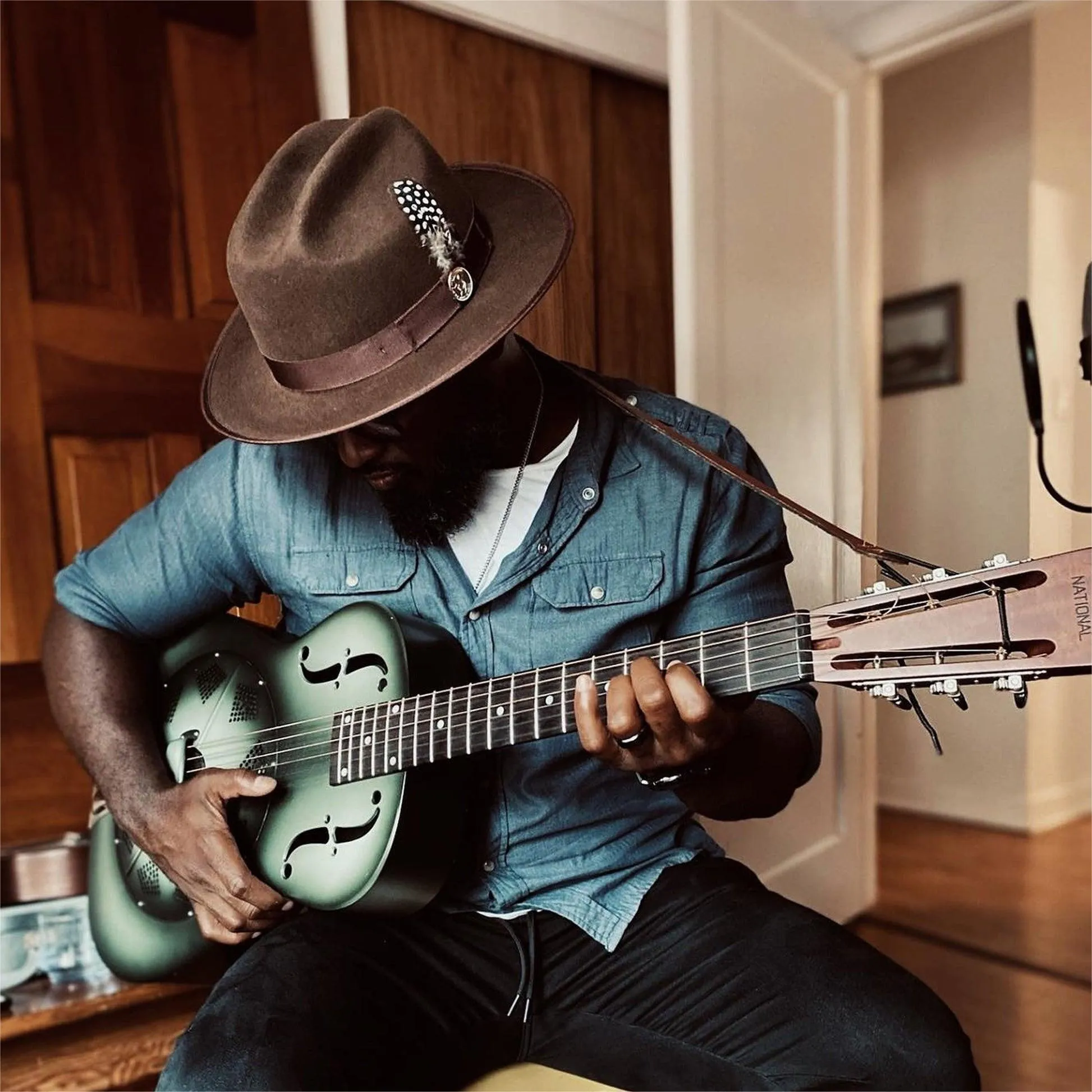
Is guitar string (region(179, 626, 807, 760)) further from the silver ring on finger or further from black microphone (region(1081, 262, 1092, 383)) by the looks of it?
black microphone (region(1081, 262, 1092, 383))

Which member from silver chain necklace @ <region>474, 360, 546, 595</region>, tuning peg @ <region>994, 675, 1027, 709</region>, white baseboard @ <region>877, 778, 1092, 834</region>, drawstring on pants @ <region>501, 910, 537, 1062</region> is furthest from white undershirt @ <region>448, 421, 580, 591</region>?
white baseboard @ <region>877, 778, 1092, 834</region>

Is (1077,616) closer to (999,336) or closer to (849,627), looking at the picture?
(849,627)

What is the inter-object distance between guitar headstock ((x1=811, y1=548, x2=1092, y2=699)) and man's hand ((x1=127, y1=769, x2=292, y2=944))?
52 cm

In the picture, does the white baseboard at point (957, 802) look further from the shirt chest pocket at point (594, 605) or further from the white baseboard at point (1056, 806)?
the shirt chest pocket at point (594, 605)

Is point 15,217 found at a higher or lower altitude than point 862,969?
higher

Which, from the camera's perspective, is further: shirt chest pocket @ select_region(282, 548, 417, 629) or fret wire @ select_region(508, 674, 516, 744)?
shirt chest pocket @ select_region(282, 548, 417, 629)

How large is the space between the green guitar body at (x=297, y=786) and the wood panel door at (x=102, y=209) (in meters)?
0.38

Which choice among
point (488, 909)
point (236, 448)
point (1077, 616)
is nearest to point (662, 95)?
point (236, 448)

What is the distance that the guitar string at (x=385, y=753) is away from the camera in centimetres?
68

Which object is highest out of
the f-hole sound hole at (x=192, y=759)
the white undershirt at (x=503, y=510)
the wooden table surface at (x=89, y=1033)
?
the white undershirt at (x=503, y=510)

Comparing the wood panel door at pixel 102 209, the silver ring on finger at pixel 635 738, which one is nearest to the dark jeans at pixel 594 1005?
the silver ring on finger at pixel 635 738

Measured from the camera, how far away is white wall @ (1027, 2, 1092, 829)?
73cm

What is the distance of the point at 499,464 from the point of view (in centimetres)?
85

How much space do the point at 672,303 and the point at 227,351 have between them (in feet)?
1.41
